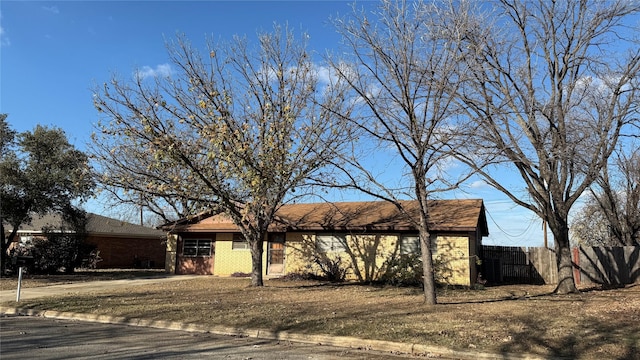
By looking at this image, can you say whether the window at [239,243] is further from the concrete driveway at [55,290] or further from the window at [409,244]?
the window at [409,244]

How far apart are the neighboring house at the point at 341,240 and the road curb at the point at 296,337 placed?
1063 cm

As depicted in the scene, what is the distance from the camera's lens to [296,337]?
29.4 ft

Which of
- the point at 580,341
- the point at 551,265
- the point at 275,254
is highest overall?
the point at 275,254

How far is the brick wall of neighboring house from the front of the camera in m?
32.2

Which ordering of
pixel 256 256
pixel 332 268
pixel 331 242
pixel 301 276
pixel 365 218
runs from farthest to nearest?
pixel 331 242, pixel 365 218, pixel 301 276, pixel 332 268, pixel 256 256

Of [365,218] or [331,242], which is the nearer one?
[365,218]

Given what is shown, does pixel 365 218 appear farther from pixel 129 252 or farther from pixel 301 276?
pixel 129 252

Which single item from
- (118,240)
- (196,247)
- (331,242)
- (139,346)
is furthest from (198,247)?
(139,346)

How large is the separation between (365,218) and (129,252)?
20.4m

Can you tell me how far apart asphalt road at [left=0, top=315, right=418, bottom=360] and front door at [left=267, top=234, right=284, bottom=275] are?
44.6 feet

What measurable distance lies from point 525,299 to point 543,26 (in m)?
9.26

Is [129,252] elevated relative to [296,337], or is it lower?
elevated

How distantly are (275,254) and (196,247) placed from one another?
5181 millimetres

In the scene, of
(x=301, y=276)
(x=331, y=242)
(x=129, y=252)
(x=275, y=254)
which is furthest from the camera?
(x=129, y=252)
